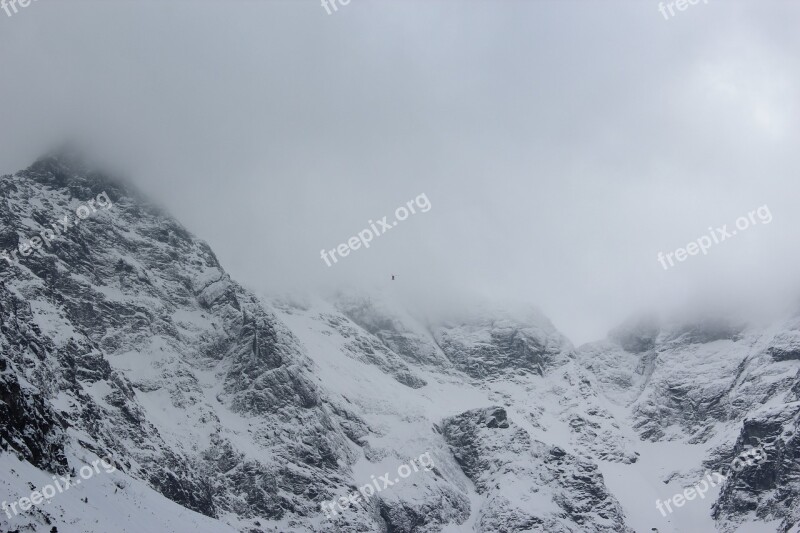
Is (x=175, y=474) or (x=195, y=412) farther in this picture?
(x=195, y=412)

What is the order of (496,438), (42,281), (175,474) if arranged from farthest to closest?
(496,438) → (42,281) → (175,474)

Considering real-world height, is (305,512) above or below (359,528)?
above

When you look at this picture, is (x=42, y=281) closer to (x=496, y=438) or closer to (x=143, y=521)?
(x=143, y=521)

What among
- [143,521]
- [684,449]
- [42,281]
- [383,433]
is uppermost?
[42,281]

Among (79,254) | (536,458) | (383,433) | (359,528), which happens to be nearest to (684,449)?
(536,458)

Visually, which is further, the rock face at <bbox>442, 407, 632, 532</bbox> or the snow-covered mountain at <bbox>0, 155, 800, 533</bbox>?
the rock face at <bbox>442, 407, 632, 532</bbox>

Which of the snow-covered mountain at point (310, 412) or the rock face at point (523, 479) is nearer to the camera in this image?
the snow-covered mountain at point (310, 412)

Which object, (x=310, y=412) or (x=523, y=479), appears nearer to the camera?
(x=310, y=412)

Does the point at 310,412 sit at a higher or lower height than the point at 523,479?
higher
